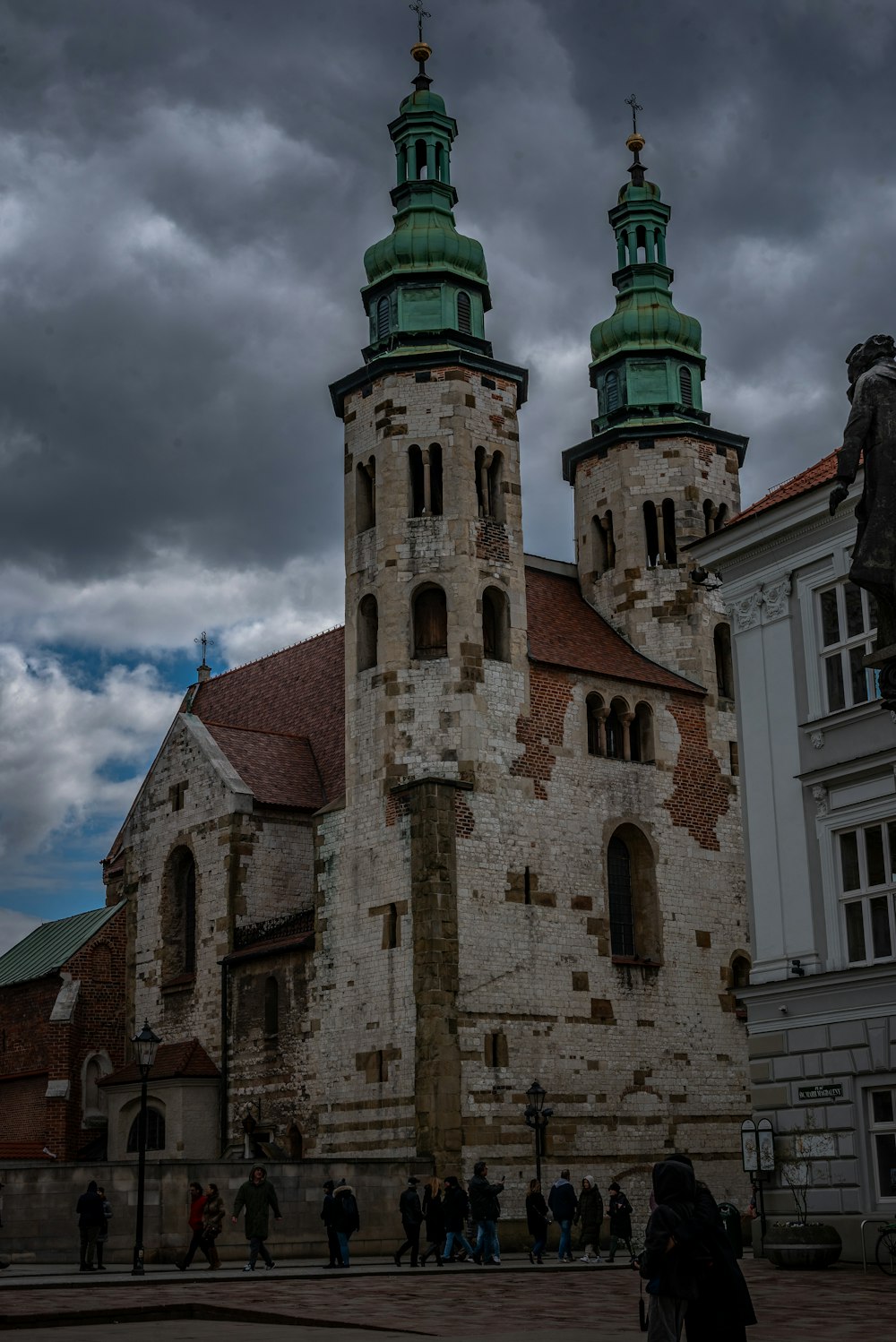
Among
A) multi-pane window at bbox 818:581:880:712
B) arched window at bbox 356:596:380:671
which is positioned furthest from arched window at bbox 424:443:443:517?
multi-pane window at bbox 818:581:880:712

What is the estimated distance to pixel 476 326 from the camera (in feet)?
136

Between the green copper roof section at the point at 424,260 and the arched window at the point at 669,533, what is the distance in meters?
7.45

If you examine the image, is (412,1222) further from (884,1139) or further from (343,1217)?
(884,1139)

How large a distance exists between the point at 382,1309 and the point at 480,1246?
431 inches

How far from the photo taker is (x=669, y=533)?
44812mm

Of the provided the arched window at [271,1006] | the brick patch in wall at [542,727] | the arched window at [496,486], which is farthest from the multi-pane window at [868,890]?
the arched window at [271,1006]

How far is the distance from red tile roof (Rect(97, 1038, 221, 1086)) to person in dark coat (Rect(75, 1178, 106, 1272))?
44.3 ft

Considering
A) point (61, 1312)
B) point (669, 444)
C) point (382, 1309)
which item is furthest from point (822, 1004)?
point (669, 444)

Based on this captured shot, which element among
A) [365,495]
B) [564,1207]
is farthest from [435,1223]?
[365,495]

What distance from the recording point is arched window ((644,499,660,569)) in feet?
146

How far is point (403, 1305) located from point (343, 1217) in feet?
26.7

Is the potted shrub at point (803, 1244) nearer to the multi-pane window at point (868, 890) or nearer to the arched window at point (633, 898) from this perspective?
the multi-pane window at point (868, 890)

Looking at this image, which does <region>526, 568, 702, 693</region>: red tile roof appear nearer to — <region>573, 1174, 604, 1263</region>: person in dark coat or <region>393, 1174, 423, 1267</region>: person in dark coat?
<region>573, 1174, 604, 1263</region>: person in dark coat

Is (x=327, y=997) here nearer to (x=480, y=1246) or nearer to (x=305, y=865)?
(x=305, y=865)
